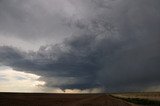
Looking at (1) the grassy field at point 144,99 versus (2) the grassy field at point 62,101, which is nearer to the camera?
(2) the grassy field at point 62,101

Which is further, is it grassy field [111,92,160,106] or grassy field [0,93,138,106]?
grassy field [111,92,160,106]

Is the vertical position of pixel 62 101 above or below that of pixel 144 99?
below

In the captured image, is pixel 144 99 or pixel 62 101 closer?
pixel 62 101
